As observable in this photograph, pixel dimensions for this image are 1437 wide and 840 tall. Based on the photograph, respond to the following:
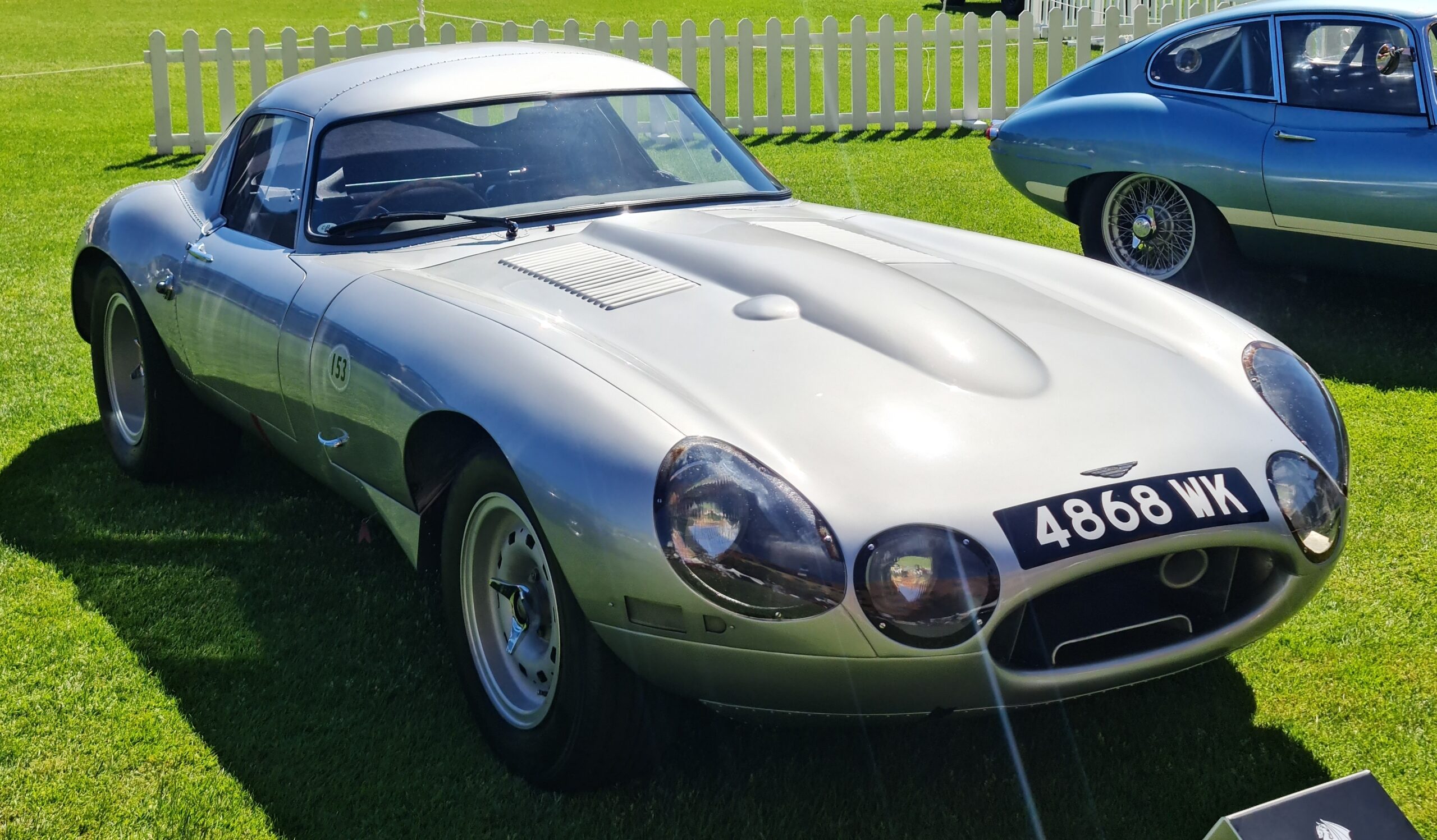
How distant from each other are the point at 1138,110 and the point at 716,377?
15.4 ft

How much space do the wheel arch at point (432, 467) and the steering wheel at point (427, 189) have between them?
106cm

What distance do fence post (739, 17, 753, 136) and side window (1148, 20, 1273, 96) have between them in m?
6.05

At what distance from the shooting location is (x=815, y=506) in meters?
2.46

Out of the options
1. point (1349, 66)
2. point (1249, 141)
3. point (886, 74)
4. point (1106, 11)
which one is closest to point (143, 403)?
point (1249, 141)

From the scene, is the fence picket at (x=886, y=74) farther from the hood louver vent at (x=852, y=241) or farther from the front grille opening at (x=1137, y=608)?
the front grille opening at (x=1137, y=608)

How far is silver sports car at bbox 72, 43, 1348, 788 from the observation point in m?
2.48

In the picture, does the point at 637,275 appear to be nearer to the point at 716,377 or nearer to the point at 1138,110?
the point at 716,377

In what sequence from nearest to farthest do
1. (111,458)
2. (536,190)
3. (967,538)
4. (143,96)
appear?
(967,538) → (536,190) → (111,458) → (143,96)

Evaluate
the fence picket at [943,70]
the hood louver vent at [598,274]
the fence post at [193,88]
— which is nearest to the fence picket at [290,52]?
the fence post at [193,88]

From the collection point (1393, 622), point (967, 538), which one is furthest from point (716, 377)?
point (1393, 622)

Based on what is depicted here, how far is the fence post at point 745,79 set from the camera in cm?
1247

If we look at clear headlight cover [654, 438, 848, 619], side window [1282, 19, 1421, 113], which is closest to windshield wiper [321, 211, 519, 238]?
clear headlight cover [654, 438, 848, 619]

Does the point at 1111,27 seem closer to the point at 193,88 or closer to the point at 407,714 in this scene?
the point at 193,88

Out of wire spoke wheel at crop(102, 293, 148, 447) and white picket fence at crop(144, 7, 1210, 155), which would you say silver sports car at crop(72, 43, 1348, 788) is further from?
white picket fence at crop(144, 7, 1210, 155)
